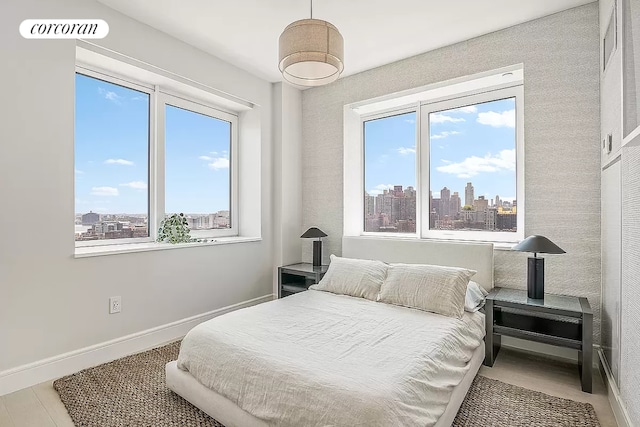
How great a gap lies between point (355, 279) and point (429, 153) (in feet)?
5.34

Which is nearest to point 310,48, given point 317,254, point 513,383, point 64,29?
point 64,29

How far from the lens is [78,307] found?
8.36 ft

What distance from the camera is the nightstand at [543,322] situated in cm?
227

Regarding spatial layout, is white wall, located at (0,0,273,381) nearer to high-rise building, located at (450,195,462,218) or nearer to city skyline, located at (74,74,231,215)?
city skyline, located at (74,74,231,215)

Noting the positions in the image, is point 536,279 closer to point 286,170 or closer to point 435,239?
point 435,239

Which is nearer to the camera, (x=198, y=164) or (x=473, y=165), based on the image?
(x=473, y=165)

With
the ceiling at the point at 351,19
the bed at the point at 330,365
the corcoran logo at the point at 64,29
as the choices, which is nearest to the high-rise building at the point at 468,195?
the bed at the point at 330,365

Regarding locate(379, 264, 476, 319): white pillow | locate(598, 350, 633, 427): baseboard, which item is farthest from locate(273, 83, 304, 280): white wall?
locate(598, 350, 633, 427): baseboard

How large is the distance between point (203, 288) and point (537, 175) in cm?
318

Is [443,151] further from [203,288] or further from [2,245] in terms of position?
[2,245]

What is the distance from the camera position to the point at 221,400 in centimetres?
184

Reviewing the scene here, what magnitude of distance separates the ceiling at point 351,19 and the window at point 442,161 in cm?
43

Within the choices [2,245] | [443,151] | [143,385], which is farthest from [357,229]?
[2,245]

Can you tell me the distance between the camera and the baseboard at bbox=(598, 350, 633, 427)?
1816mm
